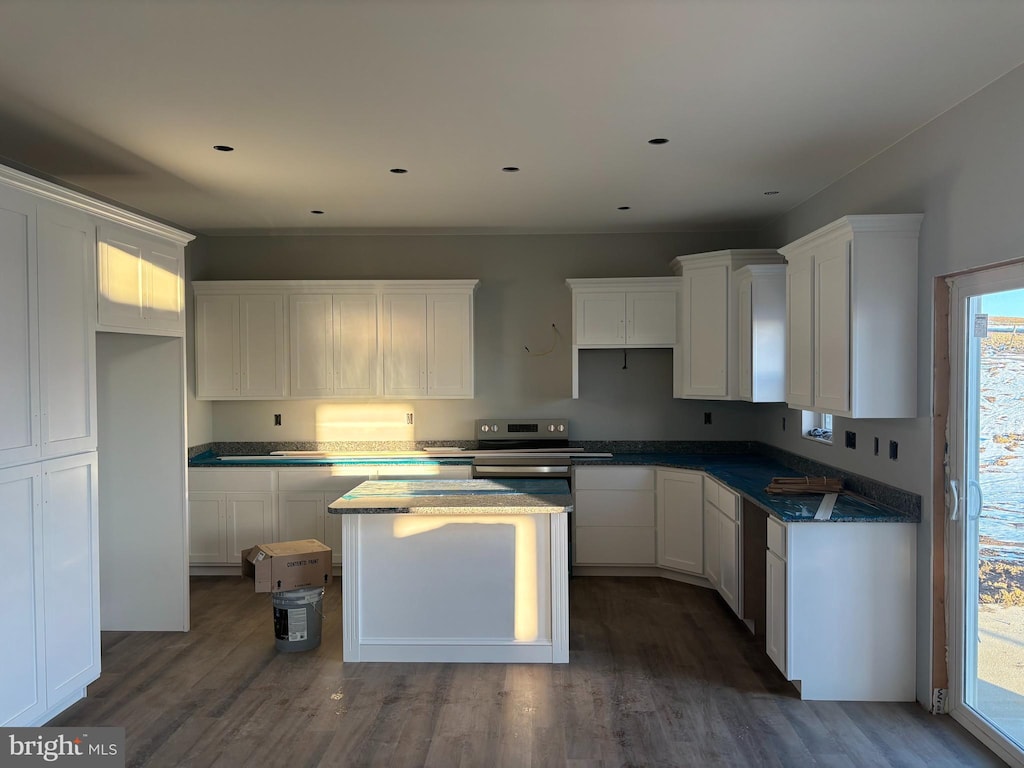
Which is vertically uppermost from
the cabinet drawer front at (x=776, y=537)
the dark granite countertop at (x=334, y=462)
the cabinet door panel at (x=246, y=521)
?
the dark granite countertop at (x=334, y=462)

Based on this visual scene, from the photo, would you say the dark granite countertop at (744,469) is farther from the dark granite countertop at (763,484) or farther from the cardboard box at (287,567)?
the cardboard box at (287,567)

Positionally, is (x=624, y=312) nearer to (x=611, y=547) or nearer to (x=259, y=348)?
(x=611, y=547)

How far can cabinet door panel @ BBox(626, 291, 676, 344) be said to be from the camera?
580 centimetres

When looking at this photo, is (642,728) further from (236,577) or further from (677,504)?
(236,577)

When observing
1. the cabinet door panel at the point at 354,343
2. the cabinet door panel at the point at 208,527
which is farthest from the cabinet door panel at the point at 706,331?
the cabinet door panel at the point at 208,527

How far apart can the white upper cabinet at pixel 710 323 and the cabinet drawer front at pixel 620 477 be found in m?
0.70

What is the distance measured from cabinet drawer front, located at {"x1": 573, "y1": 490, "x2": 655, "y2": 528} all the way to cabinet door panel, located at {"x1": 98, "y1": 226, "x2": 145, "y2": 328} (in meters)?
3.26

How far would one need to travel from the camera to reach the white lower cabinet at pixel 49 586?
3.11m

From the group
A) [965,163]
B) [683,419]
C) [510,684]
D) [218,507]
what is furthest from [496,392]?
[965,163]

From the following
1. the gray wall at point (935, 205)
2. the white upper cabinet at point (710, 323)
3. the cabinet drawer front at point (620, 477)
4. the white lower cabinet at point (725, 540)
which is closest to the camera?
the gray wall at point (935, 205)

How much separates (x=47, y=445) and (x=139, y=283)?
1.12 metres

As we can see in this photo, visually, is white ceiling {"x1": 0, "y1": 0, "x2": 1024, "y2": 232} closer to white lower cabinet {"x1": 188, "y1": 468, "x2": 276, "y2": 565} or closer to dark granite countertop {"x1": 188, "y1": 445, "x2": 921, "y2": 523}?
dark granite countertop {"x1": 188, "y1": 445, "x2": 921, "y2": 523}

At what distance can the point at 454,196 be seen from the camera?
4883mm

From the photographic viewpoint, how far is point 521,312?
246 inches
